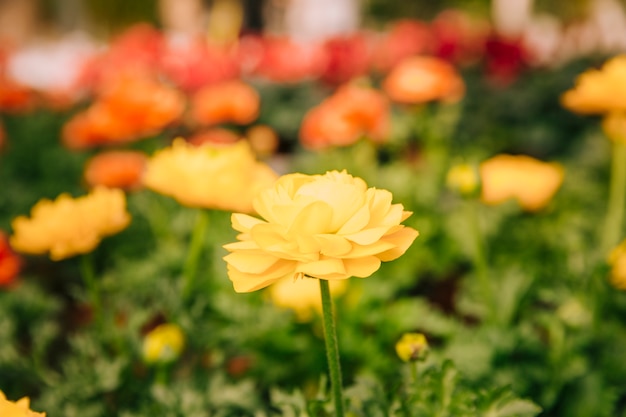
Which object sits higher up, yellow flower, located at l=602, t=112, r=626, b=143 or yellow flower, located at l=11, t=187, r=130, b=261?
yellow flower, located at l=602, t=112, r=626, b=143

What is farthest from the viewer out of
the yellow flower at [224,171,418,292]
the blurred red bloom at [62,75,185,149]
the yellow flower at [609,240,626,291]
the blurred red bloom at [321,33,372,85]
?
the blurred red bloom at [321,33,372,85]

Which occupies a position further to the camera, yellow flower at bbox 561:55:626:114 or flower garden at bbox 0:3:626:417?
yellow flower at bbox 561:55:626:114

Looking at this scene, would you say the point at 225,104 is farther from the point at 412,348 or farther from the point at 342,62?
the point at 412,348

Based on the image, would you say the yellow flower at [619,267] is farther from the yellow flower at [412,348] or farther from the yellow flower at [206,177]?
the yellow flower at [206,177]

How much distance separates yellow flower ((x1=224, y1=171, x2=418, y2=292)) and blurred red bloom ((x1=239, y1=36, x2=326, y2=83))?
2580 mm

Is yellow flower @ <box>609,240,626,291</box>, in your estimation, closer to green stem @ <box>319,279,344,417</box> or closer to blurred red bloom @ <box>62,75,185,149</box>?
green stem @ <box>319,279,344,417</box>

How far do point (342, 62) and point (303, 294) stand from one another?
2.29 metres

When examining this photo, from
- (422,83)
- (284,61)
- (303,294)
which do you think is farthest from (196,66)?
(303,294)

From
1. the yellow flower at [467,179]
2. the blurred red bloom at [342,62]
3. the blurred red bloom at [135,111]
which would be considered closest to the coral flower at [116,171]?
the blurred red bloom at [135,111]

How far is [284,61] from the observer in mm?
3113

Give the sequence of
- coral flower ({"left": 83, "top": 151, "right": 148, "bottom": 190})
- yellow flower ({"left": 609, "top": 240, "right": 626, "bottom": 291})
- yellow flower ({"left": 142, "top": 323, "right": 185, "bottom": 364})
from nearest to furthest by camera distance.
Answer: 1. yellow flower ({"left": 142, "top": 323, "right": 185, "bottom": 364})
2. yellow flower ({"left": 609, "top": 240, "right": 626, "bottom": 291})
3. coral flower ({"left": 83, "top": 151, "right": 148, "bottom": 190})

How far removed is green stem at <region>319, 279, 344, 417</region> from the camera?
0.62 meters

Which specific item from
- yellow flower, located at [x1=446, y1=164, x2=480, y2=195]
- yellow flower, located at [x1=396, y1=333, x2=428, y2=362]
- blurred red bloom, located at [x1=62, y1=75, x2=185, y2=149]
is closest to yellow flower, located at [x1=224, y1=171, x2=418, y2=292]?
yellow flower, located at [x1=396, y1=333, x2=428, y2=362]

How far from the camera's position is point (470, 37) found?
387 cm
